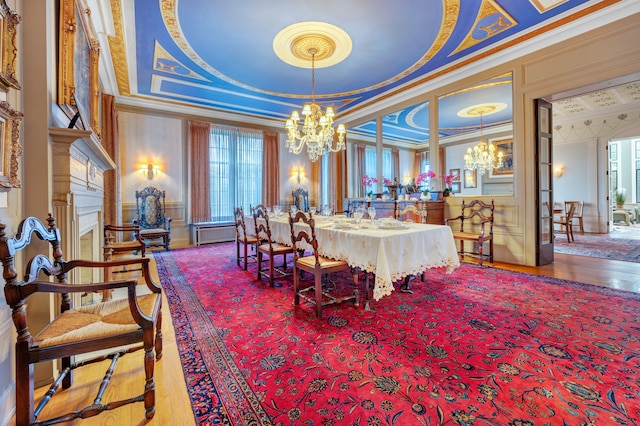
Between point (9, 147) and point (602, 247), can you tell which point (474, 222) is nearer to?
point (602, 247)

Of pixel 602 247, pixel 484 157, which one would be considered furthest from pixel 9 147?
pixel 484 157

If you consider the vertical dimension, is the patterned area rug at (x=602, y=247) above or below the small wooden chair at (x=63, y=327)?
below

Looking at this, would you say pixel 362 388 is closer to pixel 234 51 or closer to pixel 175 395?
pixel 175 395

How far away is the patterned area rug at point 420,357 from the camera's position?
144 cm

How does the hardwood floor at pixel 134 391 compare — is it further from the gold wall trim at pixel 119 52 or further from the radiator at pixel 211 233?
the radiator at pixel 211 233

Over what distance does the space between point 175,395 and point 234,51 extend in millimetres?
4689

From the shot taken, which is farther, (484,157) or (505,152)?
(505,152)

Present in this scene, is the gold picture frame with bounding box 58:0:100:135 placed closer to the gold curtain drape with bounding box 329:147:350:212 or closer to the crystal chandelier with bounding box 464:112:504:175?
the gold curtain drape with bounding box 329:147:350:212

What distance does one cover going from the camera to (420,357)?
1.91 metres

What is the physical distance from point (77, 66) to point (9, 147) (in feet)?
5.22

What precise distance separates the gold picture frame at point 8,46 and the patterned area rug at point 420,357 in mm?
1886

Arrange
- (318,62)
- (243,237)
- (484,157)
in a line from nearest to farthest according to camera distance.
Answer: (243,237) < (318,62) < (484,157)

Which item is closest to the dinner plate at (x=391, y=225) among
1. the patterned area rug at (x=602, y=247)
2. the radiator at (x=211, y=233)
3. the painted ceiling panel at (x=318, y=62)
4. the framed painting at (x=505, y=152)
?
the painted ceiling panel at (x=318, y=62)

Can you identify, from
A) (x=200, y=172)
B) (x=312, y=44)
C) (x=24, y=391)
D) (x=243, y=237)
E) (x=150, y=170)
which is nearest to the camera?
(x=24, y=391)
